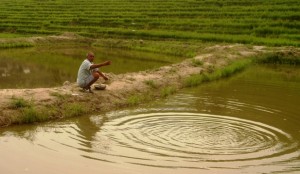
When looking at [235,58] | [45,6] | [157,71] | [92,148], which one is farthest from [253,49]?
[45,6]

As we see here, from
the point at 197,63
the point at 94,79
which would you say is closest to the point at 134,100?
the point at 94,79

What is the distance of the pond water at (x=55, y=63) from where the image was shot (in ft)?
53.3

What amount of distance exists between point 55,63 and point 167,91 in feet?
28.9

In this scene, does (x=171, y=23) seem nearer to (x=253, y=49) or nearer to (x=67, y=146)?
(x=253, y=49)

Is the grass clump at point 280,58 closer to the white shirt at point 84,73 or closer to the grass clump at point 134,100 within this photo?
the grass clump at point 134,100

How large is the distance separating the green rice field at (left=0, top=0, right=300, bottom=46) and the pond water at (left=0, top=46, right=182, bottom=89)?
5.25 metres

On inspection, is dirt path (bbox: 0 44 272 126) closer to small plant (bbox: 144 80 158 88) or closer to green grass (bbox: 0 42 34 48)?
small plant (bbox: 144 80 158 88)

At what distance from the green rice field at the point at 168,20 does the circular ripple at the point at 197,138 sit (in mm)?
15545

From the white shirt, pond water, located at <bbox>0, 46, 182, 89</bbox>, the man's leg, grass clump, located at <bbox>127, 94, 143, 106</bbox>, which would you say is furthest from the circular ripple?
pond water, located at <bbox>0, 46, 182, 89</bbox>

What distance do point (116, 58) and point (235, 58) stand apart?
22.0 ft

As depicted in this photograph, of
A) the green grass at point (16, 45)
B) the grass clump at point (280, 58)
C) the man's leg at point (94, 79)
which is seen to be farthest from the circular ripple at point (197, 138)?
the green grass at point (16, 45)

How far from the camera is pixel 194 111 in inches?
448

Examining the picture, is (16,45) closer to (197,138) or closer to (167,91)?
(167,91)

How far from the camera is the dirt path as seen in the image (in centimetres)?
→ 1060
